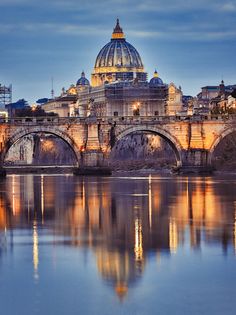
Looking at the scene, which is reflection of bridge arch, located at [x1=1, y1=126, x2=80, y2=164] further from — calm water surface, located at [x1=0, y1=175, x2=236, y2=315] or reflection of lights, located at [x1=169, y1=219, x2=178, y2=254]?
reflection of lights, located at [x1=169, y1=219, x2=178, y2=254]

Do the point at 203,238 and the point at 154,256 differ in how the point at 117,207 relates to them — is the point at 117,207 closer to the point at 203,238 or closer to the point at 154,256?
the point at 203,238

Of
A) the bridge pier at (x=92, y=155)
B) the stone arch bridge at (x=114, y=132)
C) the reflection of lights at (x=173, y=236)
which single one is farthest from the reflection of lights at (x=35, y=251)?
the stone arch bridge at (x=114, y=132)

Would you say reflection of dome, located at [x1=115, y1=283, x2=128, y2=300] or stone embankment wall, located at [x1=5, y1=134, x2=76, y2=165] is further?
stone embankment wall, located at [x1=5, y1=134, x2=76, y2=165]

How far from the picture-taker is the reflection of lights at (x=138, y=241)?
28.9 meters

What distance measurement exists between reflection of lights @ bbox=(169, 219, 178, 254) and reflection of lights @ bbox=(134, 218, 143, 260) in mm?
873

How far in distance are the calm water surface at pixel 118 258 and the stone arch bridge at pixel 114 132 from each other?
46326mm

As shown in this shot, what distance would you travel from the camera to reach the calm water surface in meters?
22.8

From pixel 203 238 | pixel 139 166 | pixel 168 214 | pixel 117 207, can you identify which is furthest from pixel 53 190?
pixel 139 166

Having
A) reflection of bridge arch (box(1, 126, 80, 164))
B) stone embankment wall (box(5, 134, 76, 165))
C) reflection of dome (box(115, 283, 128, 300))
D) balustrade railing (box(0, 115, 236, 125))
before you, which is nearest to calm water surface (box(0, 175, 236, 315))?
reflection of dome (box(115, 283, 128, 300))

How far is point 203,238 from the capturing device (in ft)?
107

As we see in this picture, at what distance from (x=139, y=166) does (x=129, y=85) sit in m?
79.1

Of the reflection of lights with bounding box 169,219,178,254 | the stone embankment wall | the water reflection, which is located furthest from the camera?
the stone embankment wall

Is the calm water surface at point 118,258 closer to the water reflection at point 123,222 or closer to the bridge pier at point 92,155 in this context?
the water reflection at point 123,222

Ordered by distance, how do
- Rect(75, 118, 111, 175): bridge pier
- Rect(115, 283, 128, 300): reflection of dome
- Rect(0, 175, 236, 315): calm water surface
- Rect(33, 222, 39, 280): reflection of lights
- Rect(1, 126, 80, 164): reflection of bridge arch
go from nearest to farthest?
Rect(0, 175, 236, 315): calm water surface
Rect(115, 283, 128, 300): reflection of dome
Rect(33, 222, 39, 280): reflection of lights
Rect(75, 118, 111, 175): bridge pier
Rect(1, 126, 80, 164): reflection of bridge arch
